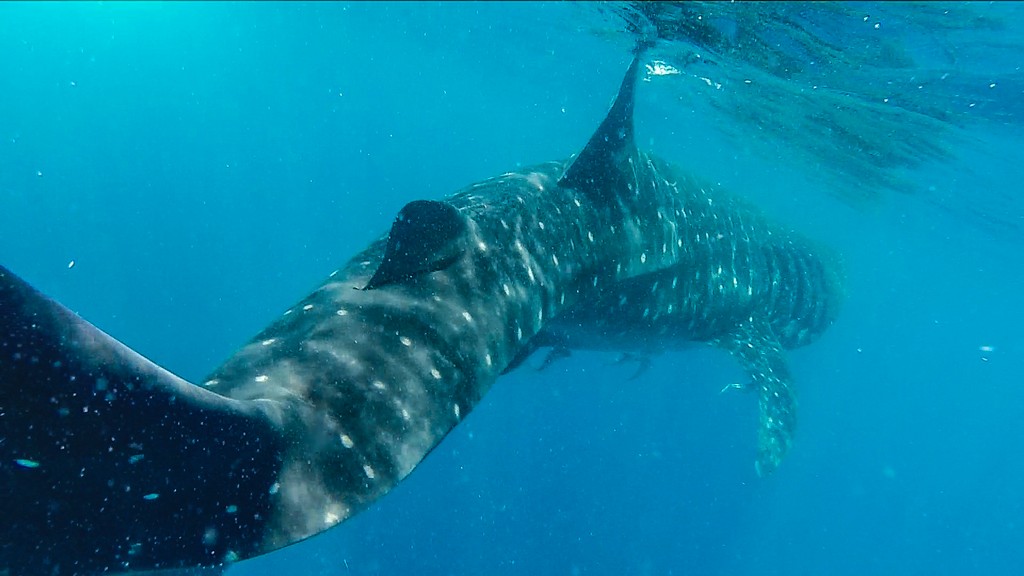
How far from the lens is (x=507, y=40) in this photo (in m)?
42.2

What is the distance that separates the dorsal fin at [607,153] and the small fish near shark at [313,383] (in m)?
0.02

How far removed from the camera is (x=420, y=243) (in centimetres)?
451

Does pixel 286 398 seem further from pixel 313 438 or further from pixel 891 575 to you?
pixel 891 575

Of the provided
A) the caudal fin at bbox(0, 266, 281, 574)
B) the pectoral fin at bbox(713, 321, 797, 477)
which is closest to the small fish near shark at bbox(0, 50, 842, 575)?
the caudal fin at bbox(0, 266, 281, 574)

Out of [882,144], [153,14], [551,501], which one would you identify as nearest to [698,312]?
[551,501]

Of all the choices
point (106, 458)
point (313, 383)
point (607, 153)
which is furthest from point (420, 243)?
point (607, 153)

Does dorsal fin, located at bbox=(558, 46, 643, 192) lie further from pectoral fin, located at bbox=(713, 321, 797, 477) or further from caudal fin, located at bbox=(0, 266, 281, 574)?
pectoral fin, located at bbox=(713, 321, 797, 477)

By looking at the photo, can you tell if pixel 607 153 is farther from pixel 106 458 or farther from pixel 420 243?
pixel 106 458

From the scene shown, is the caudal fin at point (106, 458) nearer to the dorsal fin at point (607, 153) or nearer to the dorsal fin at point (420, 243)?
the dorsal fin at point (420, 243)

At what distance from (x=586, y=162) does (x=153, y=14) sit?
118 m

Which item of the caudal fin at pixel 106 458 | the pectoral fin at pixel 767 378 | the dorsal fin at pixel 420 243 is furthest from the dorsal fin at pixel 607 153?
the pectoral fin at pixel 767 378

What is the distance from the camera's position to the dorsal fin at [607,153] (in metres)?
6.64

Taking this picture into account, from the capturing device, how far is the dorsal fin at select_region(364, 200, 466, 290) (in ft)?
14.3

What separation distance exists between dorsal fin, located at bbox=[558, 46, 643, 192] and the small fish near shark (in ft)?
0.07
